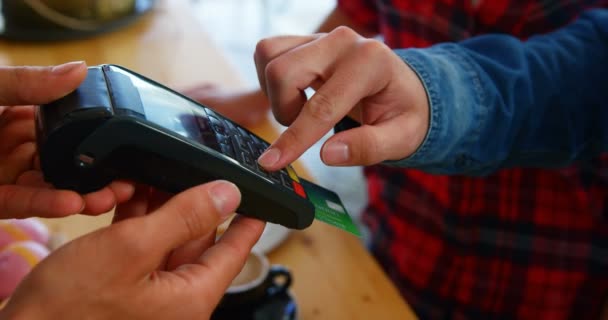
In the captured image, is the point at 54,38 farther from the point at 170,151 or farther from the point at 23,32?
the point at 170,151

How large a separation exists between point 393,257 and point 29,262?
1.87ft

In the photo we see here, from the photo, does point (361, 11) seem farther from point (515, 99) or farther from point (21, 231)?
point (21, 231)

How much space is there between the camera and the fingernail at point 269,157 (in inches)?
17.5

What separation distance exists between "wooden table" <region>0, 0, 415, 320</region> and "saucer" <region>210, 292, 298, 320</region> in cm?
4

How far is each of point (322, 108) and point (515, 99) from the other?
0.83 feet

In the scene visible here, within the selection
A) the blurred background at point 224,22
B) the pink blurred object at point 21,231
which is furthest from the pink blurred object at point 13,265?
the blurred background at point 224,22

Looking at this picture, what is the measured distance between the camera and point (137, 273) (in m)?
0.36

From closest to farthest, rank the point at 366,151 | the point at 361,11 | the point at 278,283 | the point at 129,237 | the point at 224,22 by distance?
the point at 129,237 → the point at 366,151 → the point at 278,283 → the point at 361,11 → the point at 224,22

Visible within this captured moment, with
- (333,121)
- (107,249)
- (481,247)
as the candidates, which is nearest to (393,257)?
(481,247)

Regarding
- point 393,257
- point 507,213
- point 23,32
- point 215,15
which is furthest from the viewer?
point 215,15

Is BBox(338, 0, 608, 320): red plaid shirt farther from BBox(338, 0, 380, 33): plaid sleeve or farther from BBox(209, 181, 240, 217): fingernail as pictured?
BBox(209, 181, 240, 217): fingernail

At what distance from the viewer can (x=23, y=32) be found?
102 cm

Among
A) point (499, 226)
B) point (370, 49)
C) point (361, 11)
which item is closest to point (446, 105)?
point (370, 49)

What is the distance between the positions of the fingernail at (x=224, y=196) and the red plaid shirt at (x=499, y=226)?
0.47 metres
